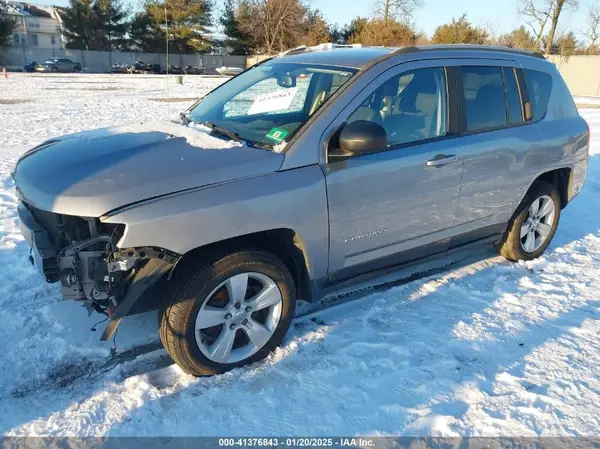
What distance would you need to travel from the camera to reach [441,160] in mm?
3572

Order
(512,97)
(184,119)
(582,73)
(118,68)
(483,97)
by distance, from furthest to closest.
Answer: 1. (118,68)
2. (582,73)
3. (512,97)
4. (483,97)
5. (184,119)

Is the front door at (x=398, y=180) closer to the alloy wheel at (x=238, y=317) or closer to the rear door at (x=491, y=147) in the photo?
the rear door at (x=491, y=147)

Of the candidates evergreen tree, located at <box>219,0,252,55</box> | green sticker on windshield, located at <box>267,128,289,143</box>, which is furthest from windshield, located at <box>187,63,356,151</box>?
evergreen tree, located at <box>219,0,252,55</box>

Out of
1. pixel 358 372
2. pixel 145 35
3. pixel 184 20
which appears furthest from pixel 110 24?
pixel 358 372

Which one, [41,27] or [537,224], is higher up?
[41,27]

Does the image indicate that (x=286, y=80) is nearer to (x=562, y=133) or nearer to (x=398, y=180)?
(x=398, y=180)

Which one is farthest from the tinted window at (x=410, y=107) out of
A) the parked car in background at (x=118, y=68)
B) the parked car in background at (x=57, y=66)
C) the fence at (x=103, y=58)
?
the fence at (x=103, y=58)

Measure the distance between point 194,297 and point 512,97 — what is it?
3.20 metres

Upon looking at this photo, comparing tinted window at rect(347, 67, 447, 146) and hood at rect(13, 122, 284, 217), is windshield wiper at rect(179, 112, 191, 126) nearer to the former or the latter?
hood at rect(13, 122, 284, 217)

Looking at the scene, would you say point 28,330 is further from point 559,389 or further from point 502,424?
point 559,389

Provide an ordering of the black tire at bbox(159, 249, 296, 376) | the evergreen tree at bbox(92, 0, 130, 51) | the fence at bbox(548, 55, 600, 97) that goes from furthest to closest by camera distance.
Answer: the evergreen tree at bbox(92, 0, 130, 51) → the fence at bbox(548, 55, 600, 97) → the black tire at bbox(159, 249, 296, 376)

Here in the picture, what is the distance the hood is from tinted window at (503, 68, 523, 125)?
236 centimetres

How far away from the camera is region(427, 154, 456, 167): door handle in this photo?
3.52m

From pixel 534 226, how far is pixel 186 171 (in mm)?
3596
